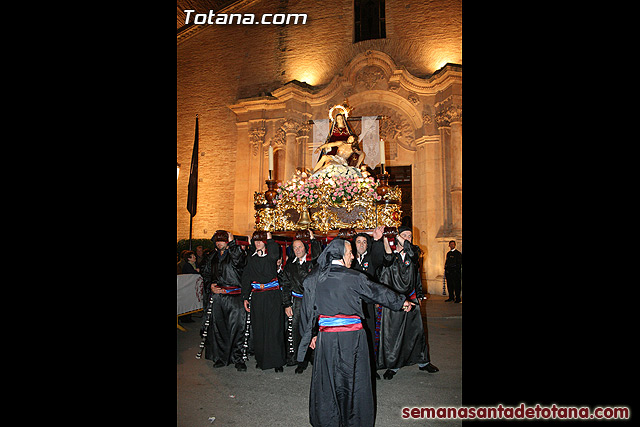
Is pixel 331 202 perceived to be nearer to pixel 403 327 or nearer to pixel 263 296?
pixel 263 296

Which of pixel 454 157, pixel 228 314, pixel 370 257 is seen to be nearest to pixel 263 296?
pixel 228 314

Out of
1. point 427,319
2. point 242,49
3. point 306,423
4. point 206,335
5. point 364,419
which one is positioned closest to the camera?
point 364,419

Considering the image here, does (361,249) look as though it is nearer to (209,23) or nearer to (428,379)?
(428,379)

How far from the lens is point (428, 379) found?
5.32m

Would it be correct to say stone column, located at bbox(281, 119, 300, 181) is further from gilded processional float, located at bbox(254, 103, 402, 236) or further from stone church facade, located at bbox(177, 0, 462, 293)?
gilded processional float, located at bbox(254, 103, 402, 236)

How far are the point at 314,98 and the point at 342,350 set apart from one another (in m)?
13.3

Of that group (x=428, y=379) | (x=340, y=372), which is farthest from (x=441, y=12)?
(x=340, y=372)

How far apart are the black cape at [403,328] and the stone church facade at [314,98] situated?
7.40 metres

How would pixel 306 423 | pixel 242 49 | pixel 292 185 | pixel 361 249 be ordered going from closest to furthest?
pixel 306 423 → pixel 361 249 → pixel 292 185 → pixel 242 49

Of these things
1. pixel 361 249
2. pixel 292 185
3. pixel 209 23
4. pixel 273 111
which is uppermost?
pixel 209 23

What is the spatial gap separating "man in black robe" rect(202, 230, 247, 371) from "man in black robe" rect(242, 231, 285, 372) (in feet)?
0.66

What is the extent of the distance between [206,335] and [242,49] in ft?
47.5

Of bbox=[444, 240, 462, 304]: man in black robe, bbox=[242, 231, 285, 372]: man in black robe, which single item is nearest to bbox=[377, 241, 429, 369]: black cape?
bbox=[242, 231, 285, 372]: man in black robe

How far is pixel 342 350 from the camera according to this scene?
3.46 metres
